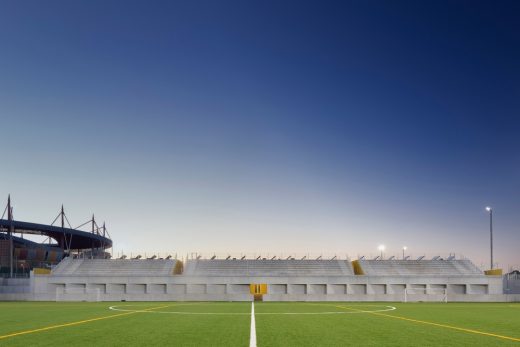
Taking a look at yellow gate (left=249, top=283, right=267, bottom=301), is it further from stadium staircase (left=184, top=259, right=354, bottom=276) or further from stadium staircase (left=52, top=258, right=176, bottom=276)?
stadium staircase (left=52, top=258, right=176, bottom=276)

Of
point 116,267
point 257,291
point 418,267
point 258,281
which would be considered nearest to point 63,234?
point 116,267

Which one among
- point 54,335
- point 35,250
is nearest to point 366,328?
point 54,335

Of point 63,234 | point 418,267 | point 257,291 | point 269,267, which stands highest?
point 63,234

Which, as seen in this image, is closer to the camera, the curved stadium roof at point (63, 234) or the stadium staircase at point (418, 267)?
the stadium staircase at point (418, 267)

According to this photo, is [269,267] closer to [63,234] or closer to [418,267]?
[418,267]

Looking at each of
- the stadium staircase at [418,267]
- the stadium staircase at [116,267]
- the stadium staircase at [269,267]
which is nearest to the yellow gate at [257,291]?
the stadium staircase at [269,267]

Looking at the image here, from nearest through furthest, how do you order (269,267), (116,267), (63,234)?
(269,267) < (116,267) < (63,234)

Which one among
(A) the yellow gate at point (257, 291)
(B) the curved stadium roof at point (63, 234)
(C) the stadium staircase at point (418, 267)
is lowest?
(A) the yellow gate at point (257, 291)

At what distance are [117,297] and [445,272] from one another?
173 ft

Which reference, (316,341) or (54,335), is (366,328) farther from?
(54,335)

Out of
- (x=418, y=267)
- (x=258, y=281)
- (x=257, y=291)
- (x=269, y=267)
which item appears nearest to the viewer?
(x=257, y=291)

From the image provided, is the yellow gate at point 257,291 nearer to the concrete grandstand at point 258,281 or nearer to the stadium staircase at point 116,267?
the concrete grandstand at point 258,281

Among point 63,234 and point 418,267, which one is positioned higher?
point 63,234

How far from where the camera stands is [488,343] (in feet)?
46.2
